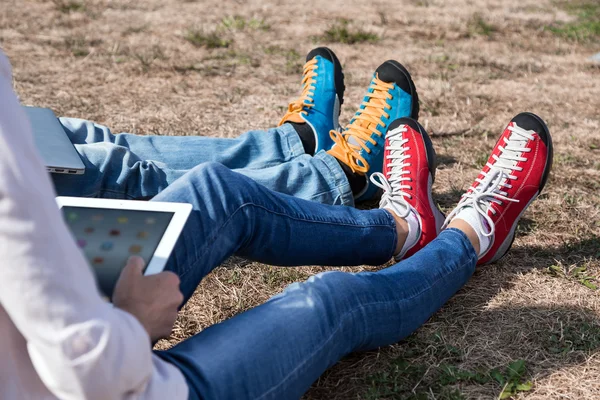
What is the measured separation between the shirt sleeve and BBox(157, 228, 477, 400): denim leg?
312 millimetres

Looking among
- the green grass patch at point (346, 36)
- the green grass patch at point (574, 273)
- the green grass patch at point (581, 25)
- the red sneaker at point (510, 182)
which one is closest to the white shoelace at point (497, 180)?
the red sneaker at point (510, 182)

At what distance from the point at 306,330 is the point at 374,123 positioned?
4.61ft

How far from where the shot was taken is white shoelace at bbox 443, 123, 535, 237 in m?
2.27

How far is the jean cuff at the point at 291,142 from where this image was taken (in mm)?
2604

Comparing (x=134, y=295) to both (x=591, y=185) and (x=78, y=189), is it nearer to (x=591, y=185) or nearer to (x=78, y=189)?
(x=78, y=189)

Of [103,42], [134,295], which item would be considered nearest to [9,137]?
[134,295]

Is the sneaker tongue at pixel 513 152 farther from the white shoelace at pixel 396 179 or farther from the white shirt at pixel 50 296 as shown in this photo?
the white shirt at pixel 50 296

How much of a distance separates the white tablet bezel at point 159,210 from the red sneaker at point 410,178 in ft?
3.09

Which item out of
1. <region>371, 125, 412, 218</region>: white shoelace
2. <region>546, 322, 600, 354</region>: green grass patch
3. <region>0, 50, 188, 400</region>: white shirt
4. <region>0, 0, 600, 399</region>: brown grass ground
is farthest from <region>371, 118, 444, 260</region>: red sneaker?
<region>0, 50, 188, 400</region>: white shirt

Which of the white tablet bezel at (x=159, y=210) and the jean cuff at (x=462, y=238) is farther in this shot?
the jean cuff at (x=462, y=238)

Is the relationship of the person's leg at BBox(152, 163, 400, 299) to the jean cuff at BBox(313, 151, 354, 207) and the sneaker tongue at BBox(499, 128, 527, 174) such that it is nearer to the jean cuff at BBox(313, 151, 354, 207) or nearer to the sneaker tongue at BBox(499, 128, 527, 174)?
the jean cuff at BBox(313, 151, 354, 207)

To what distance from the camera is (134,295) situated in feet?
4.02

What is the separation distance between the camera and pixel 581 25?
5430mm

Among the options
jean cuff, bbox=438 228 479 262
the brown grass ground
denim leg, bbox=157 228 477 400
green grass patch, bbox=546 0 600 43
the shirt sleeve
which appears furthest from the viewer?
green grass patch, bbox=546 0 600 43
